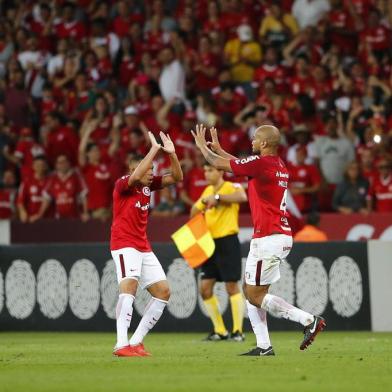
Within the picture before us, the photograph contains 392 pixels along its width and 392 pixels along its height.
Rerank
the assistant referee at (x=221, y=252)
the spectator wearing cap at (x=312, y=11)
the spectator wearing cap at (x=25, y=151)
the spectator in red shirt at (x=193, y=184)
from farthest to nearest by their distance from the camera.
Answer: the spectator wearing cap at (x=312, y=11)
the spectator wearing cap at (x=25, y=151)
the spectator in red shirt at (x=193, y=184)
the assistant referee at (x=221, y=252)

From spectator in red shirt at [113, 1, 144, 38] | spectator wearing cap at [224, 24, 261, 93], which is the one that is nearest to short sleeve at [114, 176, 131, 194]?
spectator wearing cap at [224, 24, 261, 93]

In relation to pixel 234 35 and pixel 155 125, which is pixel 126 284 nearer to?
pixel 155 125

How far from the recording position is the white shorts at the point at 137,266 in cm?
1225

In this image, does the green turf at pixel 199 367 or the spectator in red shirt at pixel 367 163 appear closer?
the green turf at pixel 199 367

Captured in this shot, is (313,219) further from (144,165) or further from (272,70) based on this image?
(144,165)

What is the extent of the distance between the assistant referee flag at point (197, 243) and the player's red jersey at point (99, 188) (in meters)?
5.99

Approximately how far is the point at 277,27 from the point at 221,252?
9.19 meters

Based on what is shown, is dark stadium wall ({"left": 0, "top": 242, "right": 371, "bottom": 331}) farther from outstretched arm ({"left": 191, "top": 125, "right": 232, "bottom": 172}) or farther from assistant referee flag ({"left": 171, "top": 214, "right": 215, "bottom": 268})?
outstretched arm ({"left": 191, "top": 125, "right": 232, "bottom": 172})

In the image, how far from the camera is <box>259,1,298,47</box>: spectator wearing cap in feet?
77.6

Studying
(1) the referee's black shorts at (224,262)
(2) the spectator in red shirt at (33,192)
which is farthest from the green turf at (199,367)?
(2) the spectator in red shirt at (33,192)

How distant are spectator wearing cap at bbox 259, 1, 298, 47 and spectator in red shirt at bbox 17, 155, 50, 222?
207 inches

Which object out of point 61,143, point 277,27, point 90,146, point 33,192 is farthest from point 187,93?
point 33,192

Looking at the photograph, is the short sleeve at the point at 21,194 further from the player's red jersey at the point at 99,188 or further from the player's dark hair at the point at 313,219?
the player's dark hair at the point at 313,219

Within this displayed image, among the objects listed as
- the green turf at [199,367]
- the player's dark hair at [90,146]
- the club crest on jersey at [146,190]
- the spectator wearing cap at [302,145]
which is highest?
the player's dark hair at [90,146]
